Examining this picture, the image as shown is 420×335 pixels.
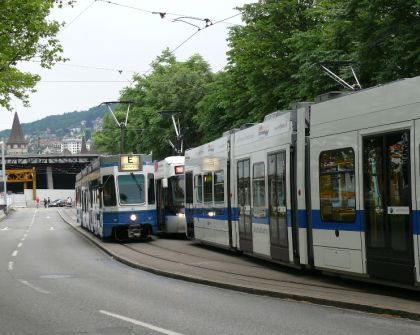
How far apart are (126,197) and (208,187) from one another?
6080mm

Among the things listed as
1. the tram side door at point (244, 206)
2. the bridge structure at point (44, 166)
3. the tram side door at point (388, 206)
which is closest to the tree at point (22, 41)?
the tram side door at point (244, 206)

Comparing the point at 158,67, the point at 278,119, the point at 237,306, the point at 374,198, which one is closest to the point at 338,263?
the point at 374,198

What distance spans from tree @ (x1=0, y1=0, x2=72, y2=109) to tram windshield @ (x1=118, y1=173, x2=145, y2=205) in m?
7.16

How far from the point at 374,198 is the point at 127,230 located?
1618cm

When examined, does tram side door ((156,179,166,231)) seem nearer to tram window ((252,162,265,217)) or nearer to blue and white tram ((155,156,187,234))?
blue and white tram ((155,156,187,234))

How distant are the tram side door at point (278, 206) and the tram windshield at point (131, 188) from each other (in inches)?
463

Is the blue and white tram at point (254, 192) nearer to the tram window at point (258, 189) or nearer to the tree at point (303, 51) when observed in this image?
the tram window at point (258, 189)

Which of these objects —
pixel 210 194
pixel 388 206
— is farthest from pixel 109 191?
pixel 388 206

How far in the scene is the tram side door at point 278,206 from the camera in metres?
13.4

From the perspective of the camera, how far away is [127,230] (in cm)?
2536

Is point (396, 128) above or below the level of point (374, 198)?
above

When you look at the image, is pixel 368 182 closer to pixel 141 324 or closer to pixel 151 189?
pixel 141 324

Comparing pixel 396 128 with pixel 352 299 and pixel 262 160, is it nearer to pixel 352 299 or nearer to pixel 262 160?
pixel 352 299

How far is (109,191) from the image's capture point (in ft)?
83.0
